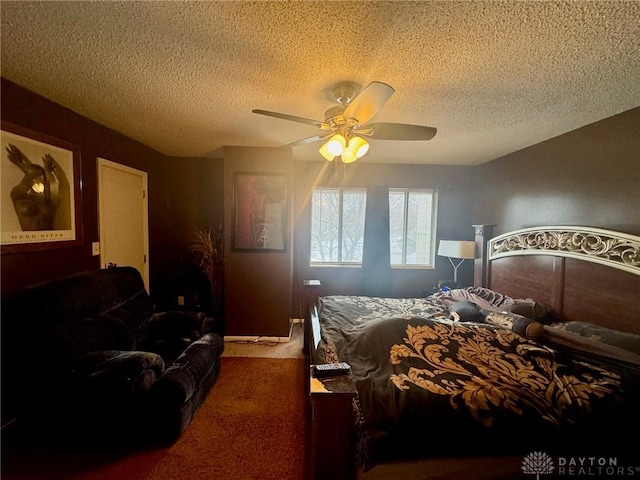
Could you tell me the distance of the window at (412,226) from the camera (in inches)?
168

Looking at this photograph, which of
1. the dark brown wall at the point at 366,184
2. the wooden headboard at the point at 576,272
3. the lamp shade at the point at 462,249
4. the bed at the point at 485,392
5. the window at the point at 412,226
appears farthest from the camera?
the window at the point at 412,226

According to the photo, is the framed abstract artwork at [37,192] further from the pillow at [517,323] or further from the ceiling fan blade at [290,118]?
the pillow at [517,323]

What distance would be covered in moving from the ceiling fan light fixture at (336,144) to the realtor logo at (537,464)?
74.3 inches

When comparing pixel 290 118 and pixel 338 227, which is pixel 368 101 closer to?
pixel 290 118

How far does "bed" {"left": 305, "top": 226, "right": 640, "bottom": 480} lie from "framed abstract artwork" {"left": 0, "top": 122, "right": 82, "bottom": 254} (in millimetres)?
2372

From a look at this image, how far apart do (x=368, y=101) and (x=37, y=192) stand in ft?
8.50

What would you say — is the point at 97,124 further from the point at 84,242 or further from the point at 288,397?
the point at 288,397

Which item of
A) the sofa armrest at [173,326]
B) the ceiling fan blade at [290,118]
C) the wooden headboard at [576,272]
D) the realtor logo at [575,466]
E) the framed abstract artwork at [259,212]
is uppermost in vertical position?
the ceiling fan blade at [290,118]

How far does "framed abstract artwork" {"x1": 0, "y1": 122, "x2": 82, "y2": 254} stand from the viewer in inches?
73.1

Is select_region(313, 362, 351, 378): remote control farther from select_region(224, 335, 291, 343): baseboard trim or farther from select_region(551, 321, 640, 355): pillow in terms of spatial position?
select_region(224, 335, 291, 343): baseboard trim

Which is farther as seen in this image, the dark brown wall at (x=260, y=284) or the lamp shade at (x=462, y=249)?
the lamp shade at (x=462, y=249)

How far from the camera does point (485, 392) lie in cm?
125

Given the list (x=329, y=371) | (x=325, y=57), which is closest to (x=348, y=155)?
(x=325, y=57)

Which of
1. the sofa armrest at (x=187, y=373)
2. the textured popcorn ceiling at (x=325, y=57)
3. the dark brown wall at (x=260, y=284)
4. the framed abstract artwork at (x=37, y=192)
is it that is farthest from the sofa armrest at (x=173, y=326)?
the textured popcorn ceiling at (x=325, y=57)
